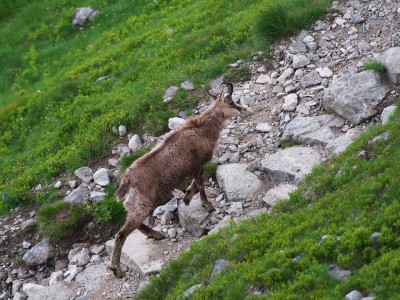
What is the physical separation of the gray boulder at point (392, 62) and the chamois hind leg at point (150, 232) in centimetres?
621

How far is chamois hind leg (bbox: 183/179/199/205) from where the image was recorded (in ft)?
49.0

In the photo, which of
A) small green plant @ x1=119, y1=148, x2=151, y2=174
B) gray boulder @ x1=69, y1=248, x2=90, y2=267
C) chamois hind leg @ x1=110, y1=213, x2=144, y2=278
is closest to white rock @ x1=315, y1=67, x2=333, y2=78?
small green plant @ x1=119, y1=148, x2=151, y2=174

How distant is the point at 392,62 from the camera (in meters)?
15.2

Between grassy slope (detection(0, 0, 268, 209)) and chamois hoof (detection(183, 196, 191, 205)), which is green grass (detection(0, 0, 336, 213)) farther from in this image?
chamois hoof (detection(183, 196, 191, 205))

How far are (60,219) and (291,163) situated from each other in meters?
5.86

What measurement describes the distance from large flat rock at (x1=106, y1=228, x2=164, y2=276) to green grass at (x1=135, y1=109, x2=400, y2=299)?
92cm

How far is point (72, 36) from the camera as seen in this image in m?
27.3

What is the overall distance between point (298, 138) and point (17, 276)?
7.34 metres

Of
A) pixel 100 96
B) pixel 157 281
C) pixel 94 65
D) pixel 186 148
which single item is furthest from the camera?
pixel 94 65

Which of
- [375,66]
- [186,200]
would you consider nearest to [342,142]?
[375,66]

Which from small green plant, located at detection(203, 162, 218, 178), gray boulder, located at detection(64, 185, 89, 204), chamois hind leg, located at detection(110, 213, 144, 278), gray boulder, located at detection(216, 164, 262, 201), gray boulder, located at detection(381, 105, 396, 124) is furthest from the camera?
gray boulder, located at detection(64, 185, 89, 204)

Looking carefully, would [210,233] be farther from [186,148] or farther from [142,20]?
[142,20]

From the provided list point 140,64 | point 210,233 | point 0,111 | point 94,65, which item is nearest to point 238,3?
point 140,64

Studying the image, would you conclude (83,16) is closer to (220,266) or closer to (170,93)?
(170,93)
